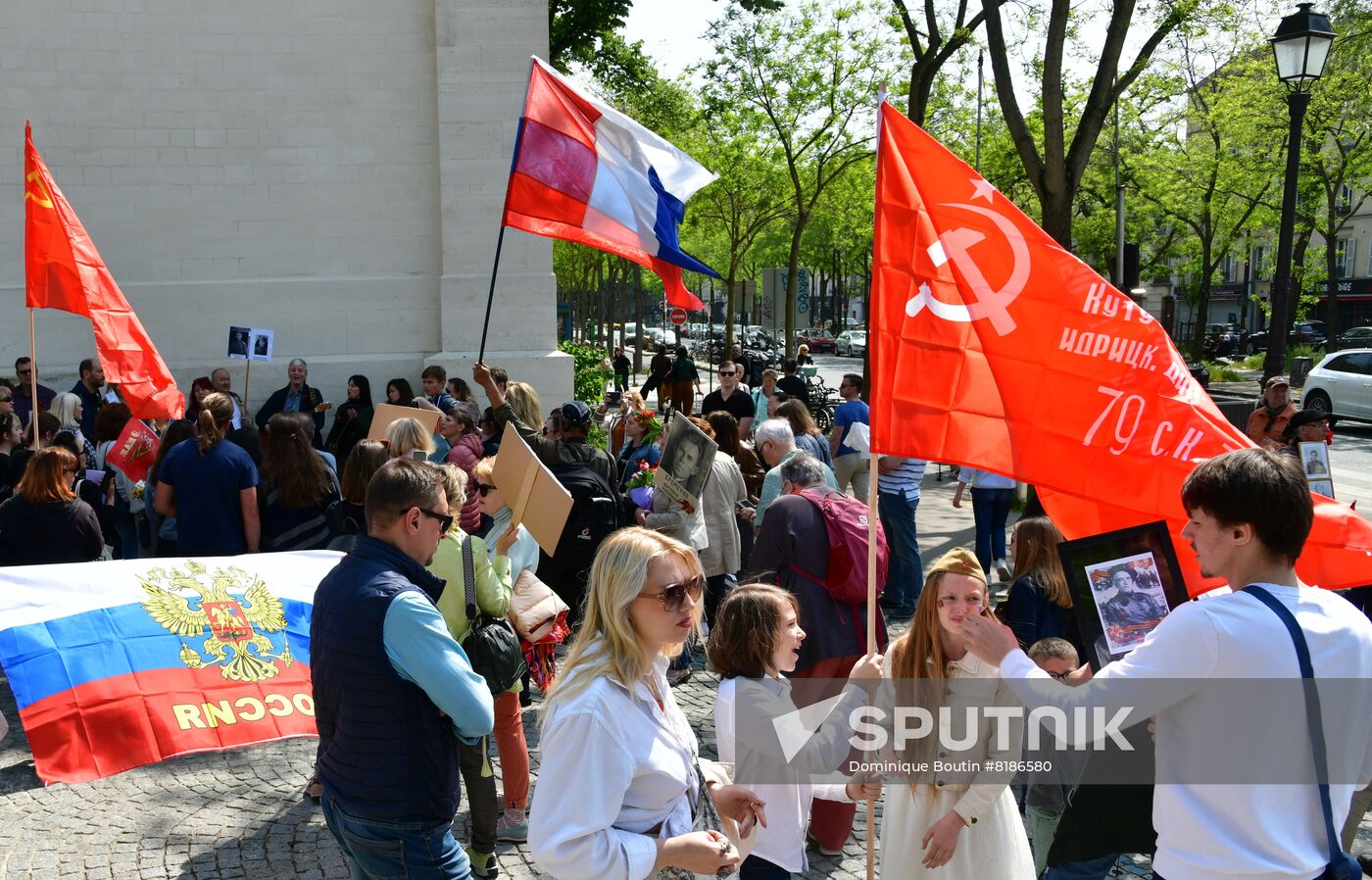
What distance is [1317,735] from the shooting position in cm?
255

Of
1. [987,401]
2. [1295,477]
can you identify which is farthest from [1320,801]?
[987,401]

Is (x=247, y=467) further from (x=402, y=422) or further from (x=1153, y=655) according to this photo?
(x=1153, y=655)

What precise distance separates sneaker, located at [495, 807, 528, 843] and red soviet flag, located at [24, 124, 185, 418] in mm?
Result: 4220

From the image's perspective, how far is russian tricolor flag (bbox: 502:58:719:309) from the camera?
7301 millimetres

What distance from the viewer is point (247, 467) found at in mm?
6848

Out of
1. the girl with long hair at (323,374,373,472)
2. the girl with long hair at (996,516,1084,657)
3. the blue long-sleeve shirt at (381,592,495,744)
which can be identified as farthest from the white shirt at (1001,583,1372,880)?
the girl with long hair at (323,374,373,472)

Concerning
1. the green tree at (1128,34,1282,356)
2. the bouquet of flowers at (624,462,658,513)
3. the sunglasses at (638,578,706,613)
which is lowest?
the bouquet of flowers at (624,462,658,513)

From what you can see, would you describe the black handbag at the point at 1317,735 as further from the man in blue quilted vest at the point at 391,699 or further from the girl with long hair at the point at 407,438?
the girl with long hair at the point at 407,438

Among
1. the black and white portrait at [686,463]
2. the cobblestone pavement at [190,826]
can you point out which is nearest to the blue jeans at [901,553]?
the black and white portrait at [686,463]

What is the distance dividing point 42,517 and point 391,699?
13.9 ft

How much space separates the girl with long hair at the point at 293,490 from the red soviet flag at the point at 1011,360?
4063 mm

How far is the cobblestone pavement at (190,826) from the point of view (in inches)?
191

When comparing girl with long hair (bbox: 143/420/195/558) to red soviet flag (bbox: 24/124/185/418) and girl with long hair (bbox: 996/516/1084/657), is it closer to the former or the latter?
red soviet flag (bbox: 24/124/185/418)

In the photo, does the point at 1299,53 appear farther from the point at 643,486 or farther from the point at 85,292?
the point at 85,292
